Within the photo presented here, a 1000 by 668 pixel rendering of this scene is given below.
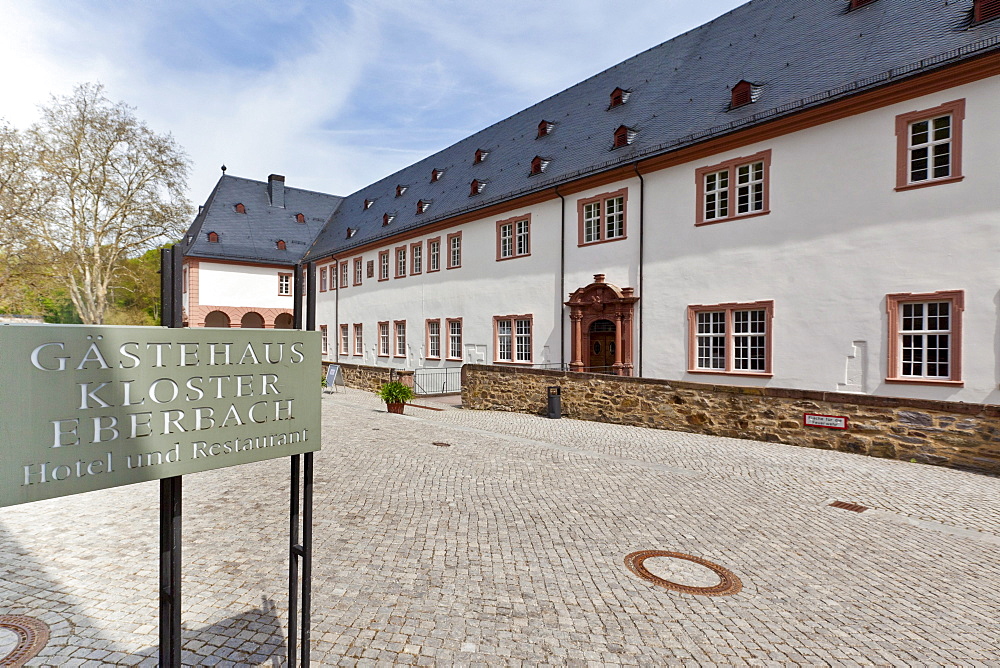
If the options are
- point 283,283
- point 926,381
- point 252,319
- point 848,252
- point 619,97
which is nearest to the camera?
point 926,381

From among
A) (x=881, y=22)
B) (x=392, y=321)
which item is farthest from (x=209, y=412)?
(x=392, y=321)

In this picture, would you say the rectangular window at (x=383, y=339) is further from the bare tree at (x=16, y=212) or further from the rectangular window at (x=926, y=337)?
the rectangular window at (x=926, y=337)

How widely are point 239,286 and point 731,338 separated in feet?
126

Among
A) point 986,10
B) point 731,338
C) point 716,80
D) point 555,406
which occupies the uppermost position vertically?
point 716,80

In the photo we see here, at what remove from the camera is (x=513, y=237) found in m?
22.5

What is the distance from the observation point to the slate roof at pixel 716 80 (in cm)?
1330

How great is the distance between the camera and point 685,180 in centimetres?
1661

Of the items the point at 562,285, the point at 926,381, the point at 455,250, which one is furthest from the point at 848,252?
the point at 455,250

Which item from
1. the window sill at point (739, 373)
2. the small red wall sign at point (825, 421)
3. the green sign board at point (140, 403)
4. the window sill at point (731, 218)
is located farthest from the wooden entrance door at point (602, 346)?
the green sign board at point (140, 403)

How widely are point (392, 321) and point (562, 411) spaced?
1641cm

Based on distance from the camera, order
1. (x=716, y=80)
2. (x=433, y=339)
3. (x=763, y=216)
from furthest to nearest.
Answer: (x=433, y=339) < (x=716, y=80) < (x=763, y=216)

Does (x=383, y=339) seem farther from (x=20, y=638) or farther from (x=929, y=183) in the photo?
(x=20, y=638)

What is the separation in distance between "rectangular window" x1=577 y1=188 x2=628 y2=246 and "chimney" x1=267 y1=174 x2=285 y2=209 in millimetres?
35480

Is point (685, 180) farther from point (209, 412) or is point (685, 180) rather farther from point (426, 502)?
point (209, 412)
